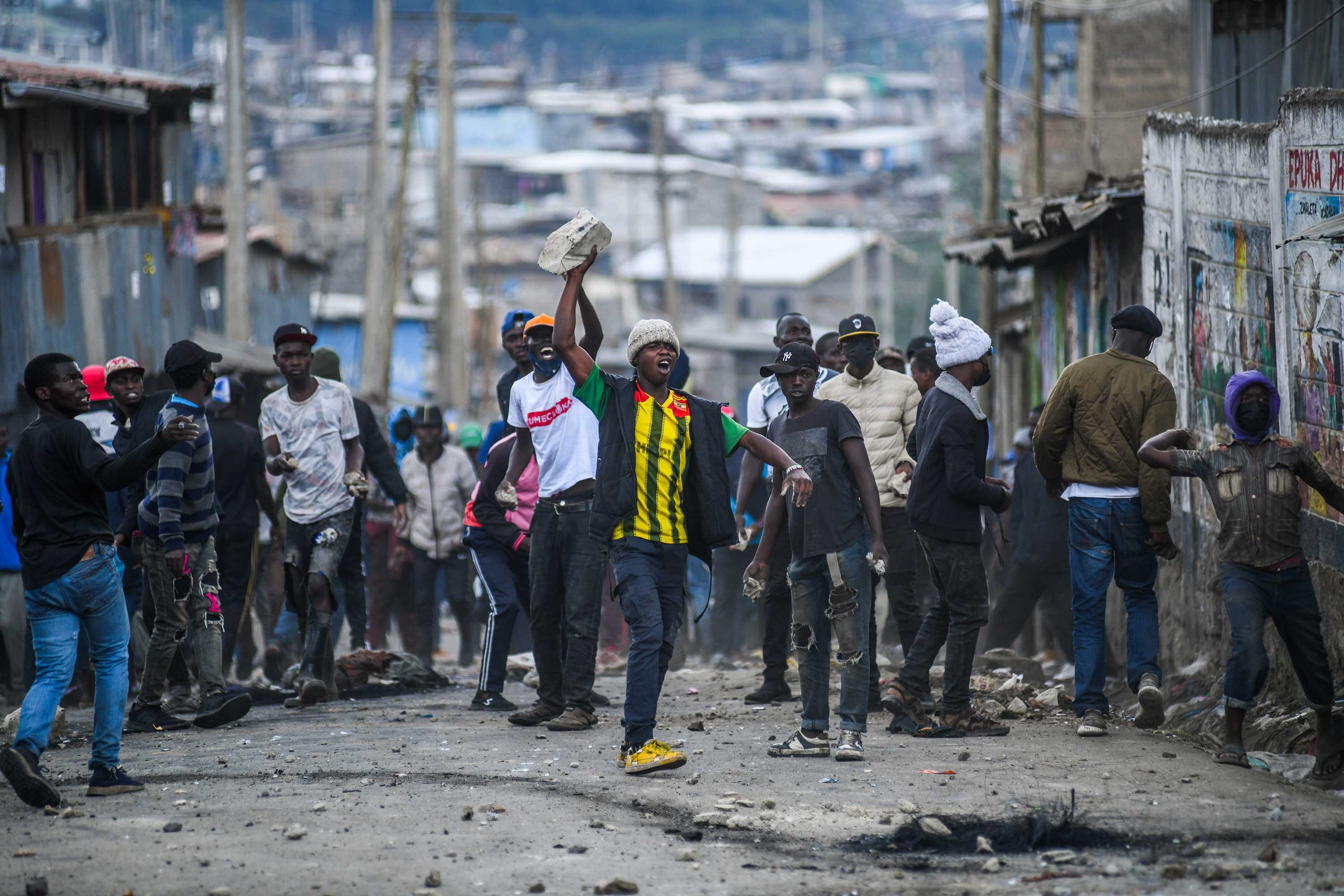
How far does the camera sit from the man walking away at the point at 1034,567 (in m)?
11.0

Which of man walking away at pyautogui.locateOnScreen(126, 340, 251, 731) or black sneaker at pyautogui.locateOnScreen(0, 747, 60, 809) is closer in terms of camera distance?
black sneaker at pyautogui.locateOnScreen(0, 747, 60, 809)

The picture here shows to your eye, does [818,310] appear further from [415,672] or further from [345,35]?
[345,35]

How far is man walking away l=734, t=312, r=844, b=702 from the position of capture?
9641 millimetres

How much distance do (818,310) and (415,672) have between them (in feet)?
159

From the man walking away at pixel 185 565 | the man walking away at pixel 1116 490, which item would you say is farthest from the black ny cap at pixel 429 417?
the man walking away at pixel 1116 490

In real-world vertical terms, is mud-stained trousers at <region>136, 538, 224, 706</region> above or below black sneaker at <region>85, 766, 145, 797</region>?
above

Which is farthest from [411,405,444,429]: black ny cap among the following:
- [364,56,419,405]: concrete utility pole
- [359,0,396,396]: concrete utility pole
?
[364,56,419,405]: concrete utility pole

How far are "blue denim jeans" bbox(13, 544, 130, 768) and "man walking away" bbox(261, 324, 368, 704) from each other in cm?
254

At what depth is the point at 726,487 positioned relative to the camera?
740cm

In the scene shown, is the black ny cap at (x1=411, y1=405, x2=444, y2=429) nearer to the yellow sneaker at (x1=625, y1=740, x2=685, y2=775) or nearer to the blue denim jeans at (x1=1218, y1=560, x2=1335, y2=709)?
the yellow sneaker at (x1=625, y1=740, x2=685, y2=775)

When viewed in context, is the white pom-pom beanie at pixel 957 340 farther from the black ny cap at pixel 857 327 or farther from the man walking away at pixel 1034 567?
the man walking away at pixel 1034 567

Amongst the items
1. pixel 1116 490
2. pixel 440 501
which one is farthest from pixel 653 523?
pixel 440 501

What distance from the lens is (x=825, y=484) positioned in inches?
299

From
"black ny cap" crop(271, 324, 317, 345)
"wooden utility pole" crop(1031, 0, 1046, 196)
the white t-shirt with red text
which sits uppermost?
"wooden utility pole" crop(1031, 0, 1046, 196)
